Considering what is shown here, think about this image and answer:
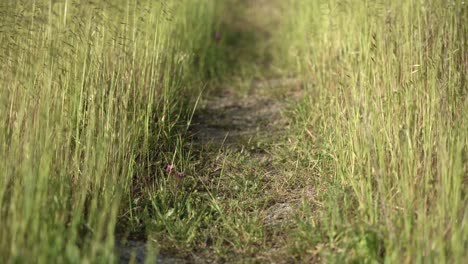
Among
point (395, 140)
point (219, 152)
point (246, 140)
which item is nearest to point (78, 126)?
point (219, 152)

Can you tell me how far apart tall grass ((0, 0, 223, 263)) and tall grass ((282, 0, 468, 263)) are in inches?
28.5

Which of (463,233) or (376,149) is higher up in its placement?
(376,149)

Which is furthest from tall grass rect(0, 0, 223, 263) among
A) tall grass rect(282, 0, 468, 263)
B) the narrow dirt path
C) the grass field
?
tall grass rect(282, 0, 468, 263)

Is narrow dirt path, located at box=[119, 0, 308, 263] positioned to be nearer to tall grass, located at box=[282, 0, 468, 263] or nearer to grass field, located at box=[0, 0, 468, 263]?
grass field, located at box=[0, 0, 468, 263]

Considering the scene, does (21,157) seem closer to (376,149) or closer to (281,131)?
(376,149)

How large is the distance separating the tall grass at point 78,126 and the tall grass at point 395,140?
0.72 m

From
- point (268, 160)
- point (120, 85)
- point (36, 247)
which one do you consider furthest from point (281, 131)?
point (36, 247)

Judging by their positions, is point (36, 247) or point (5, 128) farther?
point (5, 128)

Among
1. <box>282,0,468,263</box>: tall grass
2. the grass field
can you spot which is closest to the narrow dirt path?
the grass field

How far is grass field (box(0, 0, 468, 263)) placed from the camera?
230 cm

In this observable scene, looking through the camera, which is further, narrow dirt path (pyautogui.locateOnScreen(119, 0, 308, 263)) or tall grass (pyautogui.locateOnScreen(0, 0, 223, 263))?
narrow dirt path (pyautogui.locateOnScreen(119, 0, 308, 263))

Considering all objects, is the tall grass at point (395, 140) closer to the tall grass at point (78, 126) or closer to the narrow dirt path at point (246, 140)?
the narrow dirt path at point (246, 140)

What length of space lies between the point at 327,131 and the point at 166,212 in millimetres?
907

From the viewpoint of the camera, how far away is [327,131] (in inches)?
127
